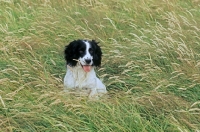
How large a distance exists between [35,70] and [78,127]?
3.98ft

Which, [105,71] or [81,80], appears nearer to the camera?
[81,80]

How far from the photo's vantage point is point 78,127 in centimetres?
320

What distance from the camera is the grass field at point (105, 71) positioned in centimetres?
322

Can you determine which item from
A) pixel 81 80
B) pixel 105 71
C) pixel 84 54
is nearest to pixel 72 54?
pixel 84 54

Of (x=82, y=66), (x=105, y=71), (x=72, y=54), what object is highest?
(x=72, y=54)

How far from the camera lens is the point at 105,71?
484 cm

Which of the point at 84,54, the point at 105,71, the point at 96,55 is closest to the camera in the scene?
the point at 84,54

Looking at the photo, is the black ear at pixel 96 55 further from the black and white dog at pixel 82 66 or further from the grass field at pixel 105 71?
the grass field at pixel 105 71

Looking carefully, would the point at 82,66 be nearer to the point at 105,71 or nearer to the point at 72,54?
the point at 72,54

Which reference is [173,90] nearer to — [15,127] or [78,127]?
[78,127]

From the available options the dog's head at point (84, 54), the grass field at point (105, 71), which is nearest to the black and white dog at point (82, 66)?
the dog's head at point (84, 54)

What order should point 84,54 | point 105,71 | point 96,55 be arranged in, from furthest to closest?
1. point 105,71
2. point 96,55
3. point 84,54

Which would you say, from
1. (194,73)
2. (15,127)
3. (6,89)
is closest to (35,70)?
(6,89)

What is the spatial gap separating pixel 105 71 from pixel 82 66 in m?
0.52
